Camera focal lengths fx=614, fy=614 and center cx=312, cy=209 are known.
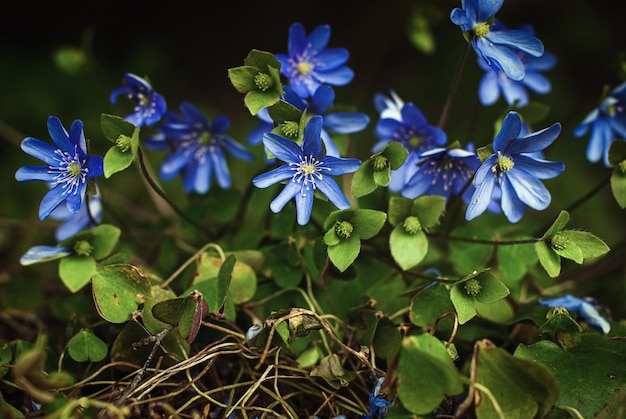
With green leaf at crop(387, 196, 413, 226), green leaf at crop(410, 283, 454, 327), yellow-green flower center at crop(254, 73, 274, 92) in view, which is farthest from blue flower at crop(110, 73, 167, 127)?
green leaf at crop(410, 283, 454, 327)

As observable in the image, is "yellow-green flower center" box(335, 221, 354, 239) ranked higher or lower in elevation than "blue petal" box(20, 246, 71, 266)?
higher

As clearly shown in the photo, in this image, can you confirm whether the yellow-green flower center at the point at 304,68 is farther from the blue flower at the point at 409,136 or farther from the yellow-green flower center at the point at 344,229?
the yellow-green flower center at the point at 344,229

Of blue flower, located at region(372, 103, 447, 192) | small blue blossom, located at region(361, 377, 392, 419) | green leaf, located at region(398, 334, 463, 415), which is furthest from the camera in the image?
blue flower, located at region(372, 103, 447, 192)

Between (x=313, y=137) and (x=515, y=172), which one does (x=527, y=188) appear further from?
(x=313, y=137)

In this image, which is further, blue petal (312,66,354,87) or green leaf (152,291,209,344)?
blue petal (312,66,354,87)

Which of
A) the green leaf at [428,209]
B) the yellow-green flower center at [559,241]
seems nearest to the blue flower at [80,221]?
the green leaf at [428,209]

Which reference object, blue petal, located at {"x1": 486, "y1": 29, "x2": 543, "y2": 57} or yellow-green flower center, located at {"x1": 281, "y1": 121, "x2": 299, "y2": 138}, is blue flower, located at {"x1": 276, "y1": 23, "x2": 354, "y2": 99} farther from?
blue petal, located at {"x1": 486, "y1": 29, "x2": 543, "y2": 57}

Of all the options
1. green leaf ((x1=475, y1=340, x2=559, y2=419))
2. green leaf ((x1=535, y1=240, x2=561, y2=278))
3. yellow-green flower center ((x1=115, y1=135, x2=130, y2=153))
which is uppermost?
yellow-green flower center ((x1=115, y1=135, x2=130, y2=153))
